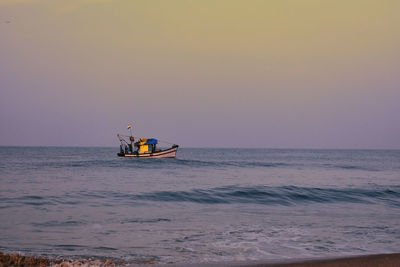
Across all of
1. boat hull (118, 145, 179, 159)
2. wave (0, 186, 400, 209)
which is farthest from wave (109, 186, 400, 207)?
boat hull (118, 145, 179, 159)

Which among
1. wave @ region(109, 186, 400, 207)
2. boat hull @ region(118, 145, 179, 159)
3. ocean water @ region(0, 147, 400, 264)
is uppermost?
boat hull @ region(118, 145, 179, 159)

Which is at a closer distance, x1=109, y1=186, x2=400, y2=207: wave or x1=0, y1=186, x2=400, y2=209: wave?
x1=0, y1=186, x2=400, y2=209: wave

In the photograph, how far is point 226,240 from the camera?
797cm

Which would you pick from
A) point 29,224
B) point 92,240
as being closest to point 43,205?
point 29,224

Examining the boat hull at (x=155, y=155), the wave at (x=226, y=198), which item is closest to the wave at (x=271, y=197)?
the wave at (x=226, y=198)

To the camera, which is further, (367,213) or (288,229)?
(367,213)

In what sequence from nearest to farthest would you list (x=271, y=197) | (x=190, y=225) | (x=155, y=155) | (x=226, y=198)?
1. (x=190, y=225)
2. (x=226, y=198)
3. (x=271, y=197)
4. (x=155, y=155)

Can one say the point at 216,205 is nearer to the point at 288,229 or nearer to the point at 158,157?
the point at 288,229

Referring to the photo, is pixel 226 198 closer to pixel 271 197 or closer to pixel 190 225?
pixel 271 197

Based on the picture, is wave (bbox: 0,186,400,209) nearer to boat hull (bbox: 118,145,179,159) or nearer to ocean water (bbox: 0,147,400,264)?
ocean water (bbox: 0,147,400,264)

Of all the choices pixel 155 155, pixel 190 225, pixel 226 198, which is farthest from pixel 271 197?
pixel 155 155

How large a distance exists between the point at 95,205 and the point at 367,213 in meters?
8.98

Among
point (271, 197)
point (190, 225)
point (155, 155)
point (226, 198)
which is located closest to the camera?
point (190, 225)

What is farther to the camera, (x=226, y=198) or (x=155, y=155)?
(x=155, y=155)
